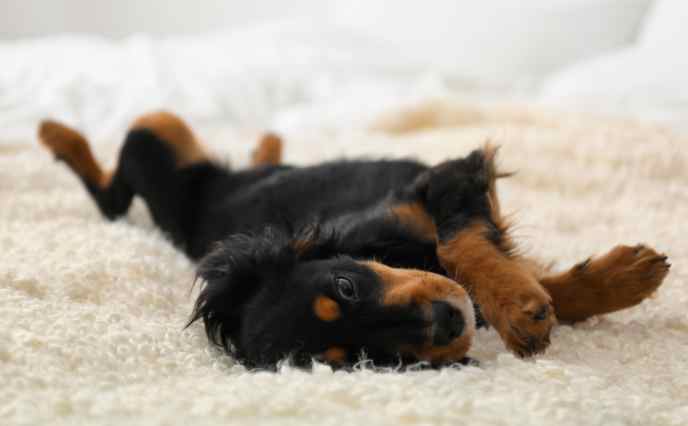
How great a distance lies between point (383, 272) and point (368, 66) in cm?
249

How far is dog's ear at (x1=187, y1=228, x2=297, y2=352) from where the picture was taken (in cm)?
126

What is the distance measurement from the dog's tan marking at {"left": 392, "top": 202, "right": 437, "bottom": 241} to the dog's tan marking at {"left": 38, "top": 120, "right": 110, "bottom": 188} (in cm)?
101

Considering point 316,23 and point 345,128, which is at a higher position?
point 316,23

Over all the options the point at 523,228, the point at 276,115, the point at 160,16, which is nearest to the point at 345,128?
the point at 276,115

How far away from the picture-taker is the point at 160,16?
5715 millimetres

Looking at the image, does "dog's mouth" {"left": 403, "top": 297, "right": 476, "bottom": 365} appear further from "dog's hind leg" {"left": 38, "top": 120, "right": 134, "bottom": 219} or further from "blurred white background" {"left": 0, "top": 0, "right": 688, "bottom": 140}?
"blurred white background" {"left": 0, "top": 0, "right": 688, "bottom": 140}

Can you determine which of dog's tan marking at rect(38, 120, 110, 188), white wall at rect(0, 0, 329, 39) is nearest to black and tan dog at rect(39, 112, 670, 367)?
dog's tan marking at rect(38, 120, 110, 188)

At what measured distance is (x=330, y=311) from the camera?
1.14m

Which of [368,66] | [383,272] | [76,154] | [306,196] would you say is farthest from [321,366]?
[368,66]

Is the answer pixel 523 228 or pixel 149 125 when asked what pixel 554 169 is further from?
pixel 149 125

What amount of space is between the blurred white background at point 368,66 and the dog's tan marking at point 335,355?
5.91ft

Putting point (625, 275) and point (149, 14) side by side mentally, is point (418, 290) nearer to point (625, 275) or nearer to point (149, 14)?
point (625, 275)

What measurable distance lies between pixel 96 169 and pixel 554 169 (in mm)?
1328

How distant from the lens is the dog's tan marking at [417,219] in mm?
1477
